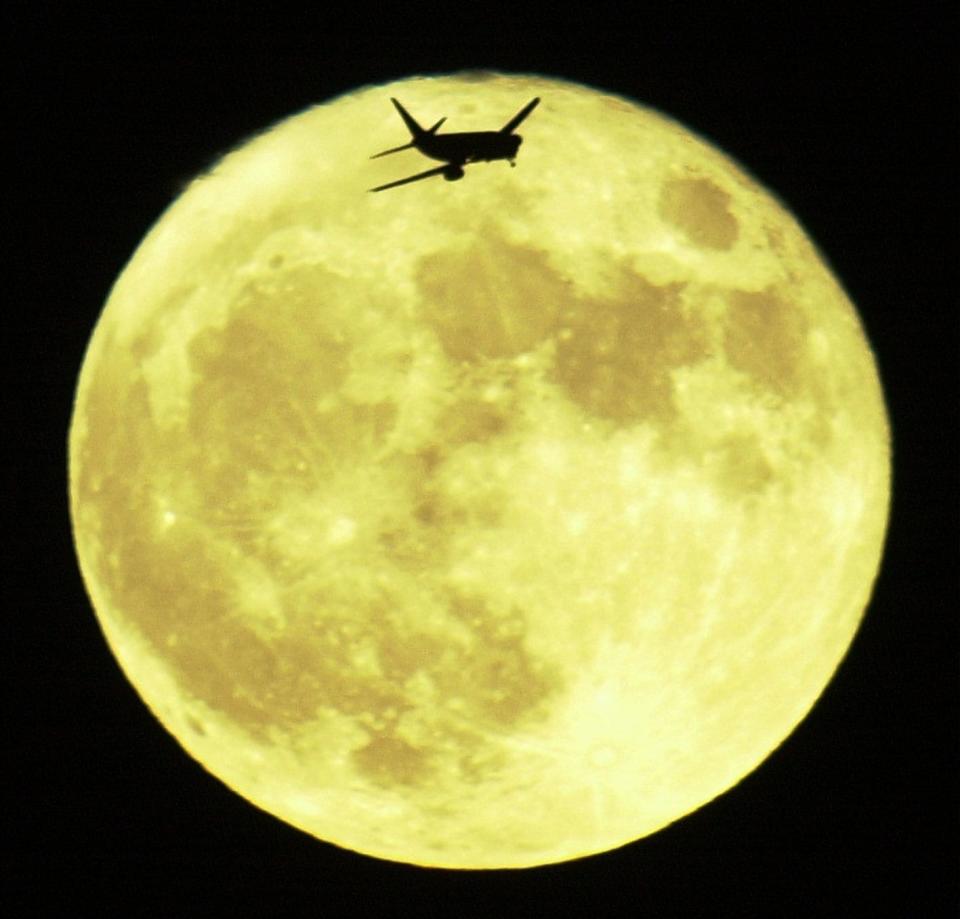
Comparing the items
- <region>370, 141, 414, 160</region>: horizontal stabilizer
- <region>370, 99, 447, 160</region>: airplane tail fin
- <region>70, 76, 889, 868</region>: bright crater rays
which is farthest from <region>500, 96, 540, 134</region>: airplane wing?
<region>370, 141, 414, 160</region>: horizontal stabilizer

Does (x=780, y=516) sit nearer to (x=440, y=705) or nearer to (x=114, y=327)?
(x=440, y=705)

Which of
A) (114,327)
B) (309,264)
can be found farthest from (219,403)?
(114,327)

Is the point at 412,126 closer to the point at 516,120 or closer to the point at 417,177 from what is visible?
the point at 417,177

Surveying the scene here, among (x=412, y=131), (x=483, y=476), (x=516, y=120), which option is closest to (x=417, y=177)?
(x=412, y=131)

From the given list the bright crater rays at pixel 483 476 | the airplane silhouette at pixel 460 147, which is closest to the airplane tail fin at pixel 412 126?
the airplane silhouette at pixel 460 147

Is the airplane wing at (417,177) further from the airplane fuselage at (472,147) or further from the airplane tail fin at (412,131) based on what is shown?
the airplane tail fin at (412,131)

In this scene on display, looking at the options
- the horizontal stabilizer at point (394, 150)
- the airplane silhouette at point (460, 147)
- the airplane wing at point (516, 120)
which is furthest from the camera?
the horizontal stabilizer at point (394, 150)

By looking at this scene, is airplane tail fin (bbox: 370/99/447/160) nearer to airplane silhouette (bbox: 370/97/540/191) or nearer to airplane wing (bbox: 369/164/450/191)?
airplane silhouette (bbox: 370/97/540/191)
